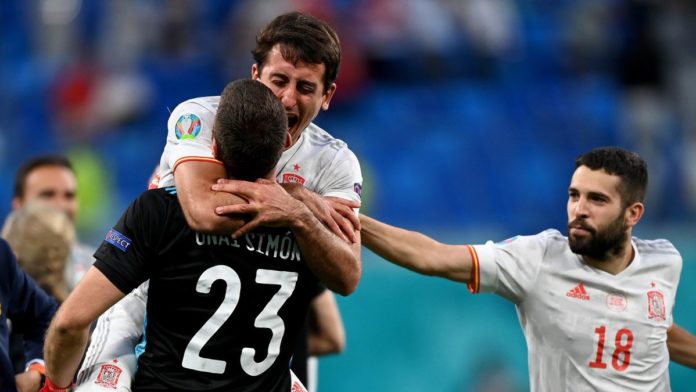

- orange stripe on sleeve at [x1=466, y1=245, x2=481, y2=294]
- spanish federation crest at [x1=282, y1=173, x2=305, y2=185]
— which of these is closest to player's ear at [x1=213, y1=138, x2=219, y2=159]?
spanish federation crest at [x1=282, y1=173, x2=305, y2=185]

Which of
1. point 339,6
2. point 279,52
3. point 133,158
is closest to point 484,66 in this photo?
point 339,6

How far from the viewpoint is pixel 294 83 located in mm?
4098

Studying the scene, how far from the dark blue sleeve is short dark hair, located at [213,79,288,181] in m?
1.21

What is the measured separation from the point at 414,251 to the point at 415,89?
7014 millimetres

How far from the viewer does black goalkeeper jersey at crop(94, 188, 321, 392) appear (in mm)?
3621

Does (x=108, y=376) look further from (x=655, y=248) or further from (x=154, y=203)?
(x=655, y=248)

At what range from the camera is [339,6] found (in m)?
12.1

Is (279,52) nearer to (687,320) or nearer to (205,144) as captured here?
(205,144)

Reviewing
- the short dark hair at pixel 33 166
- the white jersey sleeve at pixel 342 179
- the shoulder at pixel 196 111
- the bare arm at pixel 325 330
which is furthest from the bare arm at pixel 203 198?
the short dark hair at pixel 33 166

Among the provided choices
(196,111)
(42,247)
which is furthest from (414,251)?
(42,247)

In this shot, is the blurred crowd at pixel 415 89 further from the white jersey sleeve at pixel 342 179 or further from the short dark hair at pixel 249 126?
the short dark hair at pixel 249 126

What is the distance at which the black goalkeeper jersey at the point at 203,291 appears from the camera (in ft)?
11.9

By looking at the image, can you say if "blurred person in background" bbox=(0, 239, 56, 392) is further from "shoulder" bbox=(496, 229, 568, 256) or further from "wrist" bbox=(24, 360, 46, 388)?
"shoulder" bbox=(496, 229, 568, 256)

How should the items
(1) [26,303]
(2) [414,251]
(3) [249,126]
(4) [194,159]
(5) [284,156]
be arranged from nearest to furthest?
(3) [249,126] < (4) [194,159] < (5) [284,156] < (1) [26,303] < (2) [414,251]
